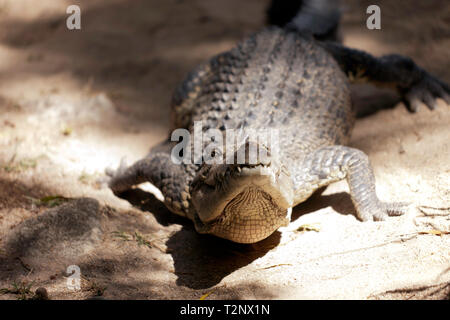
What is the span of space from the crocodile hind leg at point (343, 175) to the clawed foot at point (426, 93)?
1.38 meters

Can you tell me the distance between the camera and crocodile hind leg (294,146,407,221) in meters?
3.24

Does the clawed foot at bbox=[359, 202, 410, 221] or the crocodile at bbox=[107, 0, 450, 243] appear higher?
the crocodile at bbox=[107, 0, 450, 243]

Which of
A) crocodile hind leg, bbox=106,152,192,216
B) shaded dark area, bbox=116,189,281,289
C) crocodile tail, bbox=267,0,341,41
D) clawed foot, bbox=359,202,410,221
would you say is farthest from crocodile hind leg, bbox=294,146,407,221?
crocodile tail, bbox=267,0,341,41

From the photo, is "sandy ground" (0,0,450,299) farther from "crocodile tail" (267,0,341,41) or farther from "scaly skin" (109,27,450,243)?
"crocodile tail" (267,0,341,41)

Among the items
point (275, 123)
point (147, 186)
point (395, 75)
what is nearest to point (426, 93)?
point (395, 75)

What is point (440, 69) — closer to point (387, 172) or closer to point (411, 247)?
point (387, 172)

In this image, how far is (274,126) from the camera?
3629 mm

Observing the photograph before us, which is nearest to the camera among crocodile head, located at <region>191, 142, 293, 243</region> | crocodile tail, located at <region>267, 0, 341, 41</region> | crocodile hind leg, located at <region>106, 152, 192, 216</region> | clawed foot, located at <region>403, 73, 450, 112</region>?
crocodile head, located at <region>191, 142, 293, 243</region>

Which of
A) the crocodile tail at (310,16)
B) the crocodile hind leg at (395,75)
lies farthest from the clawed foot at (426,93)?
the crocodile tail at (310,16)

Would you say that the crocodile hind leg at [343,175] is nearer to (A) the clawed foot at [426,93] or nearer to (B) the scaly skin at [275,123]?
(B) the scaly skin at [275,123]

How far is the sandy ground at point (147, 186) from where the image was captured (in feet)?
8.73

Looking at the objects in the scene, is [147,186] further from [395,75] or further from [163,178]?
[395,75]
